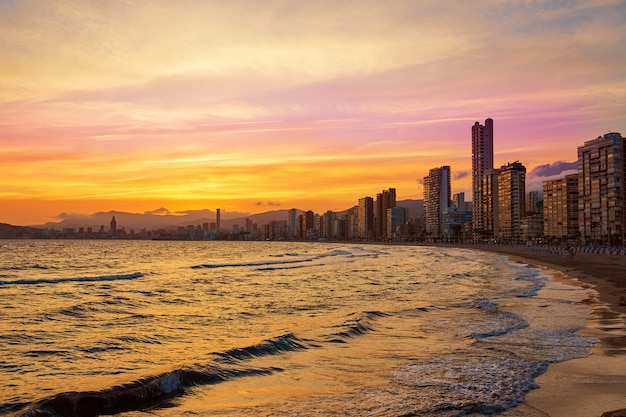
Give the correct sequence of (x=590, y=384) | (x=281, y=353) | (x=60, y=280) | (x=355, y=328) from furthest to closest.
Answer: (x=60, y=280)
(x=355, y=328)
(x=281, y=353)
(x=590, y=384)

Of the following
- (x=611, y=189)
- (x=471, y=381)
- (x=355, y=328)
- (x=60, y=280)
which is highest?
(x=611, y=189)

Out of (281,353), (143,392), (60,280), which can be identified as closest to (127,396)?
(143,392)

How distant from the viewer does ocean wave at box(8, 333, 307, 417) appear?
1046cm

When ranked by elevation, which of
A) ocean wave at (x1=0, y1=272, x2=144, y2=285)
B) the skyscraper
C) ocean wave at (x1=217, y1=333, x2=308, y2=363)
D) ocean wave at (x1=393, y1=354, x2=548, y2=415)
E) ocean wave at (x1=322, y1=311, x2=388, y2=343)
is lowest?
ocean wave at (x1=0, y1=272, x2=144, y2=285)

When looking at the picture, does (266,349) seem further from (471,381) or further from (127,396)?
(471,381)

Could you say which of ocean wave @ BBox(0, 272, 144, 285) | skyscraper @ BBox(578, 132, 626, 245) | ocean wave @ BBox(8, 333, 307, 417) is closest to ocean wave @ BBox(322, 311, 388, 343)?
ocean wave @ BBox(8, 333, 307, 417)

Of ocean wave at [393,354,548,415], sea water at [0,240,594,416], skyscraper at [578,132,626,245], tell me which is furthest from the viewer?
skyscraper at [578,132,626,245]

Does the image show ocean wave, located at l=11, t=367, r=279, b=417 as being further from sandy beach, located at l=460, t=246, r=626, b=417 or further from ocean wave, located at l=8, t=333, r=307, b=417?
sandy beach, located at l=460, t=246, r=626, b=417

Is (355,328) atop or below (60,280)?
atop

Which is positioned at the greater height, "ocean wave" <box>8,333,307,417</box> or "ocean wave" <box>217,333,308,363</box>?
"ocean wave" <box>8,333,307,417</box>

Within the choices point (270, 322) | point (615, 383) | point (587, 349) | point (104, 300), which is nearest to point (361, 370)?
point (615, 383)

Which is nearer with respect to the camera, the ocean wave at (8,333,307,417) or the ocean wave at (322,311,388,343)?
the ocean wave at (8,333,307,417)

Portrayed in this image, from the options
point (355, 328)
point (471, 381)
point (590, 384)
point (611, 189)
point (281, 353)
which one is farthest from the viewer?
point (611, 189)

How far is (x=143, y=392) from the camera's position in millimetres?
11648
